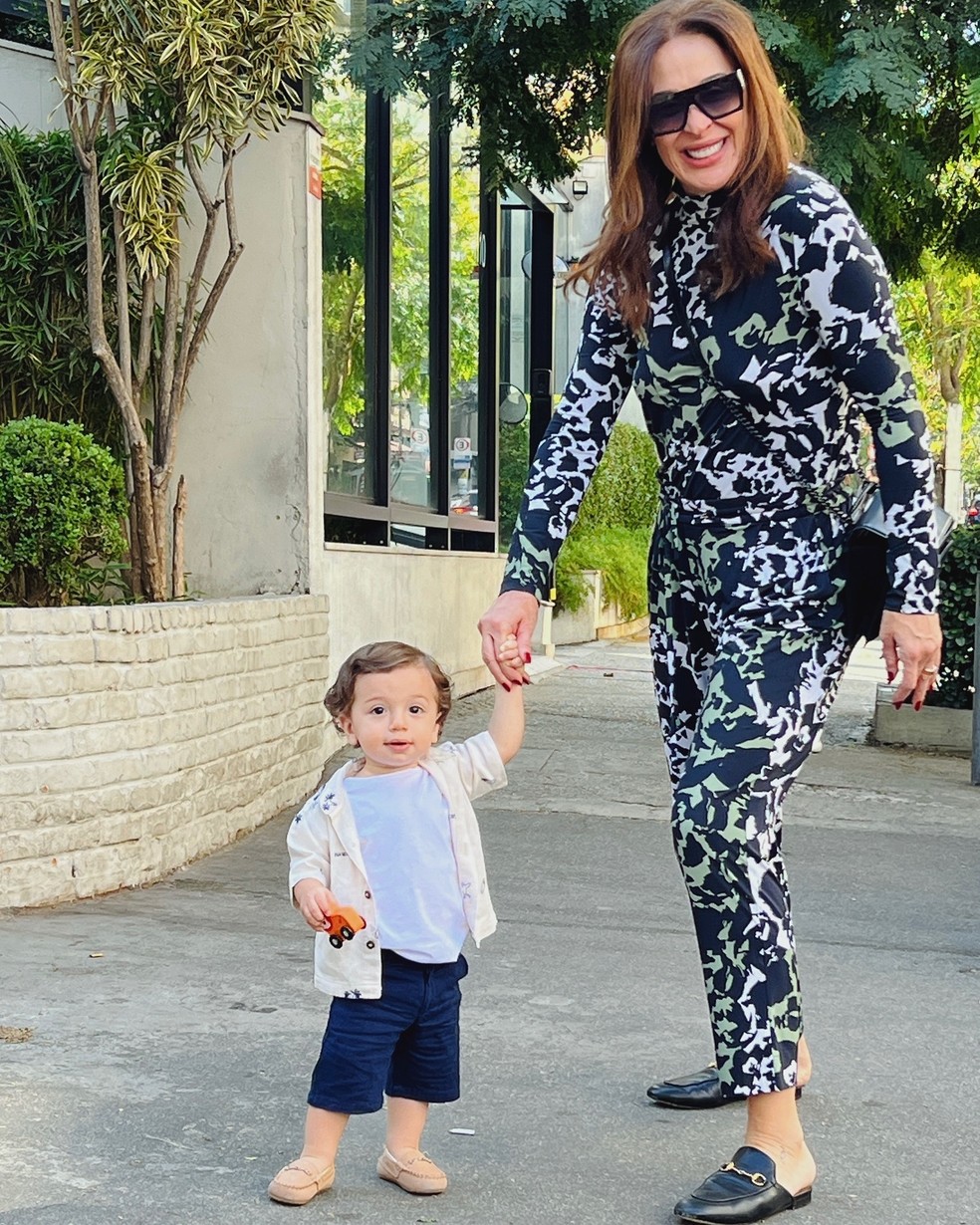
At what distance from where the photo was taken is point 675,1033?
13.5 ft

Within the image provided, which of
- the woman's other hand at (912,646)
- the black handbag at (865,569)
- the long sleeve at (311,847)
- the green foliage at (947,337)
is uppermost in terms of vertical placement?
the green foliage at (947,337)

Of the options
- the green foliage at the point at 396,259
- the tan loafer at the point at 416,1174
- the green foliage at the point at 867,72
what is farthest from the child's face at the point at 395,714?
the green foliage at the point at 396,259

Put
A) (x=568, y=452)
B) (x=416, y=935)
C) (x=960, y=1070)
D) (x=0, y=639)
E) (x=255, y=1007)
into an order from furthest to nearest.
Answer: (x=0, y=639)
(x=255, y=1007)
(x=960, y=1070)
(x=568, y=452)
(x=416, y=935)

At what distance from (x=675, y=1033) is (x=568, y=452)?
62.1 inches

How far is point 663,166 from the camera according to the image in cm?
312

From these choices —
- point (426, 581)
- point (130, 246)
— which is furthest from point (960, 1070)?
point (426, 581)

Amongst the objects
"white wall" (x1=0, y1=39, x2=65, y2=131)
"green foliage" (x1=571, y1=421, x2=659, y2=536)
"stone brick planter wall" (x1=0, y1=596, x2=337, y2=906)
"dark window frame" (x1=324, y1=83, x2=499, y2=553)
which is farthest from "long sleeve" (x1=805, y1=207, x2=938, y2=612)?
"green foliage" (x1=571, y1=421, x2=659, y2=536)

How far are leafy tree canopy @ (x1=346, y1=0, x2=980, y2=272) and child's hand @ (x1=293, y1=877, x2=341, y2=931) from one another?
14.9 feet

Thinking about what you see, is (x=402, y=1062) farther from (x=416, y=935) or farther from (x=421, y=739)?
(x=421, y=739)

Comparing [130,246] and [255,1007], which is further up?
[130,246]

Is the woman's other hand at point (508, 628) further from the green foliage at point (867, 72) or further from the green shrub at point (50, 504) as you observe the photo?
the green foliage at point (867, 72)

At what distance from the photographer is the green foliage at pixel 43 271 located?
6918 millimetres

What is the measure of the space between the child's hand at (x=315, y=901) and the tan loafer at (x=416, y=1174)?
0.49 meters

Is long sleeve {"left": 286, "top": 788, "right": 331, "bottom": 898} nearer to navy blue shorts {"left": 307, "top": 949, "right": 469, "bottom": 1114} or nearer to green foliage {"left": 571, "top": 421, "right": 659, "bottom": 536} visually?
navy blue shorts {"left": 307, "top": 949, "right": 469, "bottom": 1114}
